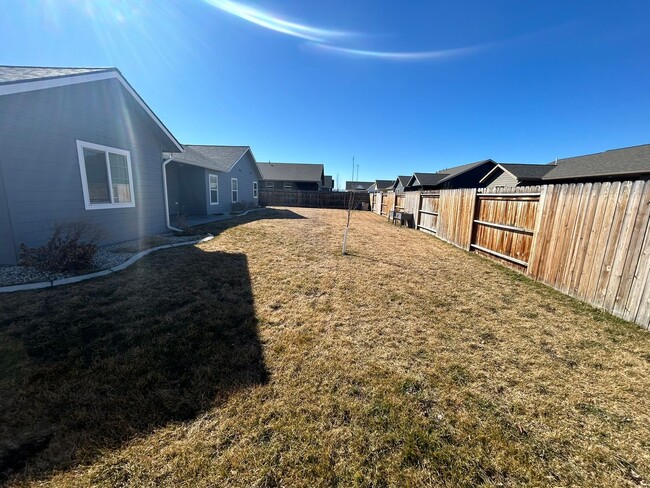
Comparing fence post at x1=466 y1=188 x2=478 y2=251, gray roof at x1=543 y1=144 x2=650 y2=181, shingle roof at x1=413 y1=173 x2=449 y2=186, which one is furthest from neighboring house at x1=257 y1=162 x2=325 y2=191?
fence post at x1=466 y1=188 x2=478 y2=251

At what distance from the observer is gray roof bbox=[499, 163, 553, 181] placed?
2004cm

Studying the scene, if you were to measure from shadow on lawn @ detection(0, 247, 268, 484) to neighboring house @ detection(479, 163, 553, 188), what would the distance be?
2229 cm

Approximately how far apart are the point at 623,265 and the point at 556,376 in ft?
8.00

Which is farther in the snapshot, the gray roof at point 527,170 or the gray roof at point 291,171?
the gray roof at point 291,171

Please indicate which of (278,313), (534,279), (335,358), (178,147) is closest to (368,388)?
(335,358)

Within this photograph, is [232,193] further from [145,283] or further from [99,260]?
[145,283]

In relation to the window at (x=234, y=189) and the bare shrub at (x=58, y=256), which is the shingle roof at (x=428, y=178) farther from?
the bare shrub at (x=58, y=256)

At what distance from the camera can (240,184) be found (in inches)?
714

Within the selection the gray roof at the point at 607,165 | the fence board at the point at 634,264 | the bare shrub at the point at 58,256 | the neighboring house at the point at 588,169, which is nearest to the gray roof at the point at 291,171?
the neighboring house at the point at 588,169

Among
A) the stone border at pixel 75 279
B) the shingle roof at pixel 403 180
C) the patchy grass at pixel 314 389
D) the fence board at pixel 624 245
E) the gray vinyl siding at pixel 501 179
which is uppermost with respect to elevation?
the shingle roof at pixel 403 180

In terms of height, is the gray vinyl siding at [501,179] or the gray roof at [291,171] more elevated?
the gray roof at [291,171]

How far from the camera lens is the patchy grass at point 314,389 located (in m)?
1.61

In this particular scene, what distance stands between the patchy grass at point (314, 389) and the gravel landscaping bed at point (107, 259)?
2.09 feet

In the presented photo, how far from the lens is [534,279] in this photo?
17.0 feet
